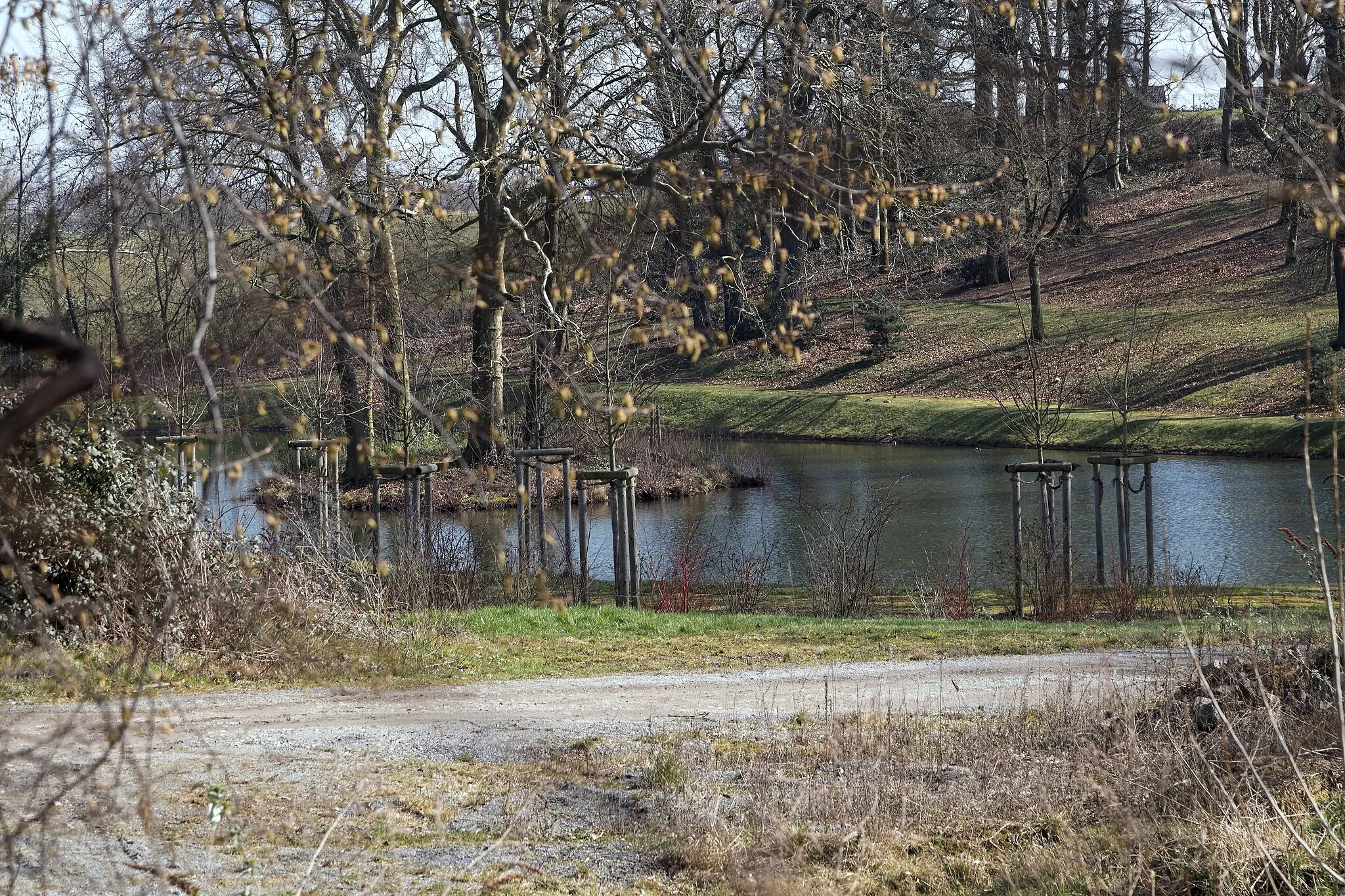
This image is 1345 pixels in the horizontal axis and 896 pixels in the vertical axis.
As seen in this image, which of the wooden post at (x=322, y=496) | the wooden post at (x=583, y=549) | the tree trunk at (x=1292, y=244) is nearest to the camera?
the wooden post at (x=322, y=496)

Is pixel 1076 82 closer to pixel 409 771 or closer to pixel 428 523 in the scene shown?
pixel 409 771

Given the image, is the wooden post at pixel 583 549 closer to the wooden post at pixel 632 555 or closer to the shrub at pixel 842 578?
the wooden post at pixel 632 555

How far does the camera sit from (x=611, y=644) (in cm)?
1173

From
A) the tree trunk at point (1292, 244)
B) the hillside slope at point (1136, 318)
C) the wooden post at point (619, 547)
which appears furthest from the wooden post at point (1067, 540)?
the tree trunk at point (1292, 244)

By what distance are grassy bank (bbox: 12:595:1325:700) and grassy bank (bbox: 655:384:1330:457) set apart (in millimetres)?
16354

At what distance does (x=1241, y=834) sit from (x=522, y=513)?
8671mm

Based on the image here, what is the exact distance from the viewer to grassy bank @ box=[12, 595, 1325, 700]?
9.47m

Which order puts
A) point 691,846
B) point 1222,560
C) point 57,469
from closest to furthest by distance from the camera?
point 691,846 → point 57,469 → point 1222,560

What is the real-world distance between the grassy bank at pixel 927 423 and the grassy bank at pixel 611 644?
16.4 meters

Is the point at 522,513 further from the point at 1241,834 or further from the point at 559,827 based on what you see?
the point at 1241,834

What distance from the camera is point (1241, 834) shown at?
505cm

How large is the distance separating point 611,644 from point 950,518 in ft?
35.2

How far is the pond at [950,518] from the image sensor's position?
17094 millimetres

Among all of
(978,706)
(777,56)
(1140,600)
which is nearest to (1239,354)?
(1140,600)
